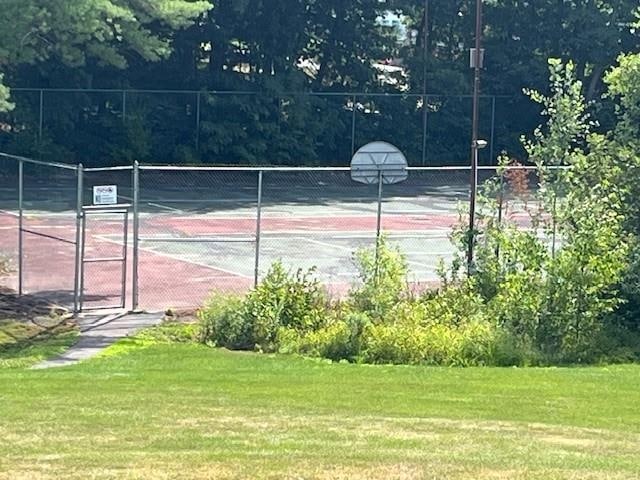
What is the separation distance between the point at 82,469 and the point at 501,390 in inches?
243

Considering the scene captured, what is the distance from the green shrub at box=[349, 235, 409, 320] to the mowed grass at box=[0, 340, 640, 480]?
2.40 metres

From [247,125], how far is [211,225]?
18017 mm

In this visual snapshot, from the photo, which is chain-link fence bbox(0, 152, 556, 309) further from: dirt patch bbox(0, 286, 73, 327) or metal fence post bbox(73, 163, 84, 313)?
dirt patch bbox(0, 286, 73, 327)

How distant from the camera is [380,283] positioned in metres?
18.9

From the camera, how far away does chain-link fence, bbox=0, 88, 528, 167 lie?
4772 cm

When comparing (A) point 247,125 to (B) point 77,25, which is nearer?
(B) point 77,25

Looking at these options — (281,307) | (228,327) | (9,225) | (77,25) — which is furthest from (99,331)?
(9,225)

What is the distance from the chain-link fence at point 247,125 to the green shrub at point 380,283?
2841 centimetres

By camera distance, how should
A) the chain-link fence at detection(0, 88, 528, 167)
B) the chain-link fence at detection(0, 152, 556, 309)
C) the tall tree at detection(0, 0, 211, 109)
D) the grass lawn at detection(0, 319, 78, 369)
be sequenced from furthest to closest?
the chain-link fence at detection(0, 88, 528, 167) → the tall tree at detection(0, 0, 211, 109) → the chain-link fence at detection(0, 152, 556, 309) → the grass lawn at detection(0, 319, 78, 369)

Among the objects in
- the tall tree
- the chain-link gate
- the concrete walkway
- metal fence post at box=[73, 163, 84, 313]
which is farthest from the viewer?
the tall tree

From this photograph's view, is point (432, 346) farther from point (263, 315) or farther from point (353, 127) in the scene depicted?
point (353, 127)

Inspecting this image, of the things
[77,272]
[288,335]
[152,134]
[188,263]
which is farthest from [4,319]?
[152,134]

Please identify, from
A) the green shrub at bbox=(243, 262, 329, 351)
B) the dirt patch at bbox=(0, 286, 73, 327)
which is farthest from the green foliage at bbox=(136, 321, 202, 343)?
the dirt patch at bbox=(0, 286, 73, 327)

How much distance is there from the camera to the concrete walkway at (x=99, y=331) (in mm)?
16703
